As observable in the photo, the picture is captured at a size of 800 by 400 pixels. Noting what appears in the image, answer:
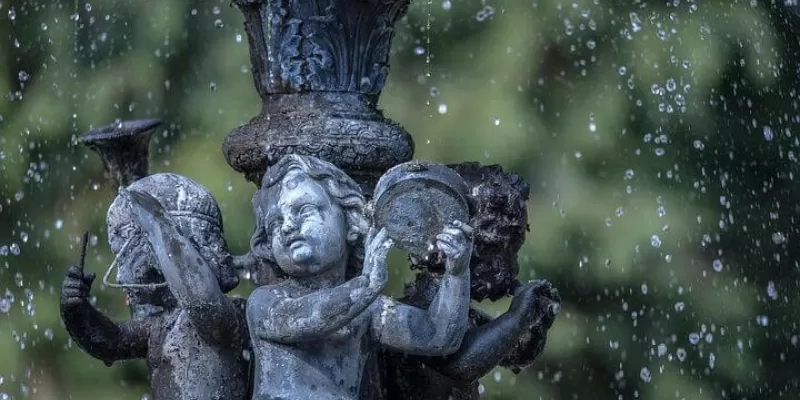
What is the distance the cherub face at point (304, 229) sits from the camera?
4.80 m

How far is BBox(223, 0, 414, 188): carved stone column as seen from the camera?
201 inches

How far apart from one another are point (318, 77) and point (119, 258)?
72 centimetres

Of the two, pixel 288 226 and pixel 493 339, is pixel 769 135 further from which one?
pixel 288 226

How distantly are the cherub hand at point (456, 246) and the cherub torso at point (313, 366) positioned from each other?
269 mm

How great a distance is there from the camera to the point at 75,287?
16.1 ft

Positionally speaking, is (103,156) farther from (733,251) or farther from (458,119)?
(733,251)

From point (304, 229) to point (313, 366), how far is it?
34cm

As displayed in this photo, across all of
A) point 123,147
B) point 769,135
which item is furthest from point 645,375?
point 123,147

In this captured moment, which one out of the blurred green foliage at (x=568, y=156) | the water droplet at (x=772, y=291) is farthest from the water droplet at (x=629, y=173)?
the water droplet at (x=772, y=291)

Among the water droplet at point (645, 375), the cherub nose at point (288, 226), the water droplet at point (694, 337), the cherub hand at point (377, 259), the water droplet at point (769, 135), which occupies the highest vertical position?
the cherub nose at point (288, 226)

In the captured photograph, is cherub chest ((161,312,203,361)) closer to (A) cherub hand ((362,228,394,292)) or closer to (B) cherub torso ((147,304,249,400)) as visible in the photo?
(B) cherub torso ((147,304,249,400))

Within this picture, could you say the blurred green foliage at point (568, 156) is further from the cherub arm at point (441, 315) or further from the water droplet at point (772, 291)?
the cherub arm at point (441, 315)

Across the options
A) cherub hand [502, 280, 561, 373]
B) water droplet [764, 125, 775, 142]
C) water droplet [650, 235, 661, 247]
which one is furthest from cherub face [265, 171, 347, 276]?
water droplet [764, 125, 775, 142]

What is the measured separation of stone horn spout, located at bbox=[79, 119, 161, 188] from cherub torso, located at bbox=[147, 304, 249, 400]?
0.58m
